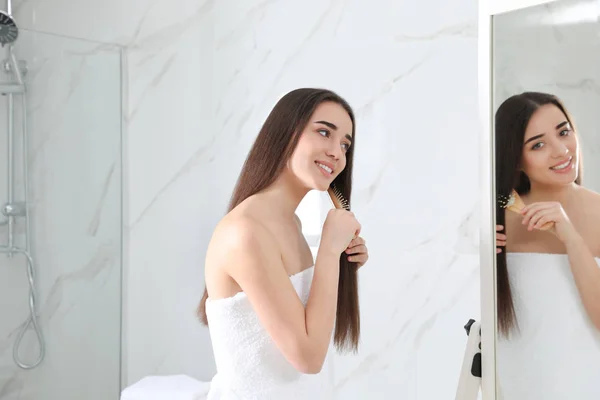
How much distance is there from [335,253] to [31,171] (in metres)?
1.39

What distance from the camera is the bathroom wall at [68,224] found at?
2.15 m

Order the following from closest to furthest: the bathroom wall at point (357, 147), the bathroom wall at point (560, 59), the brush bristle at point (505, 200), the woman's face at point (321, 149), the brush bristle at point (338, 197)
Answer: the bathroom wall at point (560, 59), the brush bristle at point (505, 200), the woman's face at point (321, 149), the brush bristle at point (338, 197), the bathroom wall at point (357, 147)

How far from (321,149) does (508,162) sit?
35 cm

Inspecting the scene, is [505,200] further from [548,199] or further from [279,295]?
[279,295]

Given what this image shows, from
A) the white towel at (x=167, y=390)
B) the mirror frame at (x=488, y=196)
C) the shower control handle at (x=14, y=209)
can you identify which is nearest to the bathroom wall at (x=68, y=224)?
the shower control handle at (x=14, y=209)

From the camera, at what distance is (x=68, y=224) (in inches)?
89.6

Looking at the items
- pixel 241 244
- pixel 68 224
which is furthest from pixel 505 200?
pixel 68 224

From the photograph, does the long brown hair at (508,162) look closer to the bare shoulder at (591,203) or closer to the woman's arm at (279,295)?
the bare shoulder at (591,203)

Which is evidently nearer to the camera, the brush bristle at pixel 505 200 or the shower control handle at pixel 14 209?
the brush bristle at pixel 505 200

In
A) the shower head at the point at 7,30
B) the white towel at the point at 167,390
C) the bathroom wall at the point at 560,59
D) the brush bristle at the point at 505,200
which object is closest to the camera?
the bathroom wall at the point at 560,59

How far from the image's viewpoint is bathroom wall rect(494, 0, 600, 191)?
0.99 metres

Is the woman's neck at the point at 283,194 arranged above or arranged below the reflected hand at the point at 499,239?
above

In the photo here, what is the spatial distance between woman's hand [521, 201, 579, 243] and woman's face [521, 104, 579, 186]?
0.13 ft

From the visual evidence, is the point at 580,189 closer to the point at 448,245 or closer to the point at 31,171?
the point at 448,245
